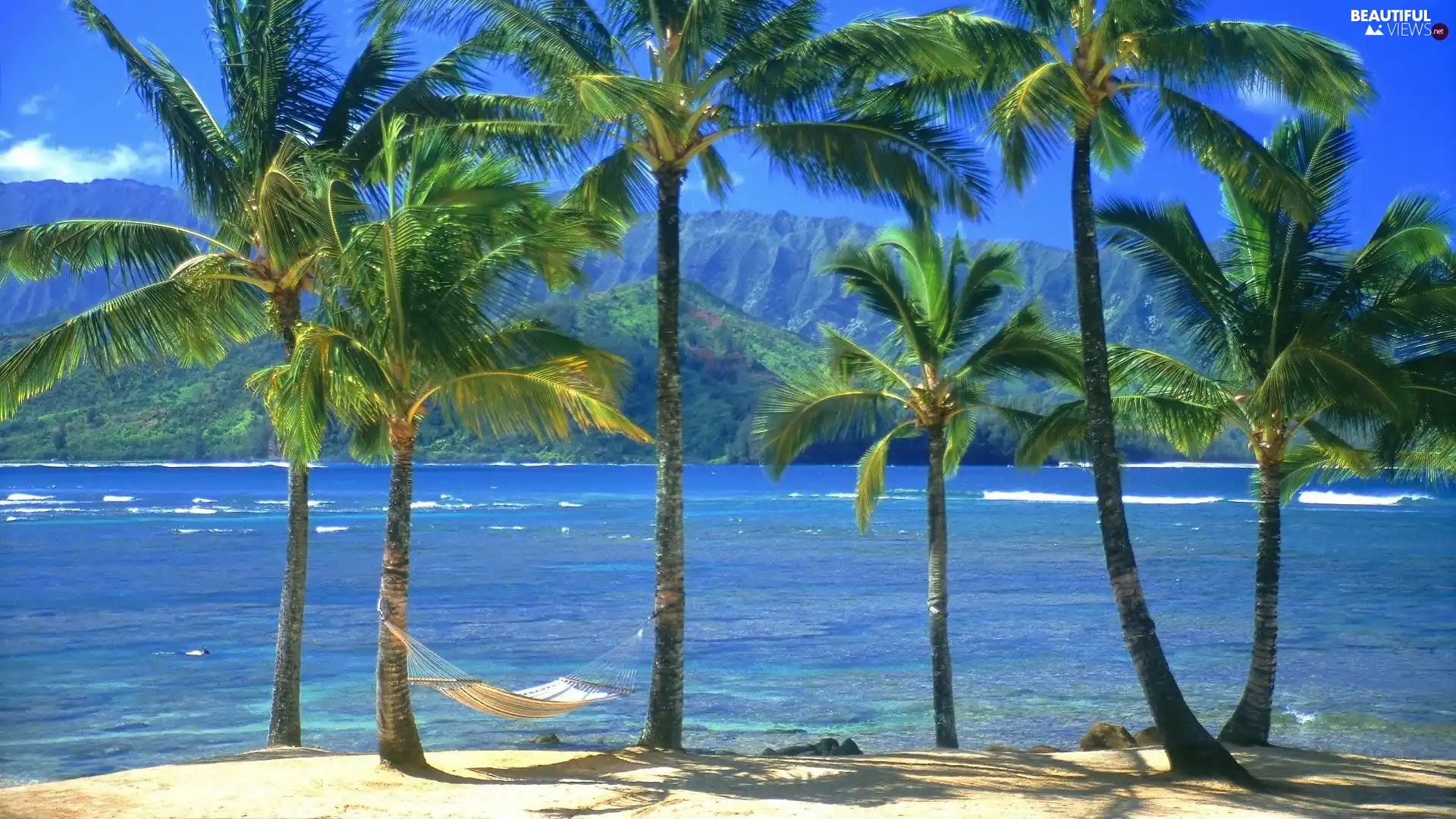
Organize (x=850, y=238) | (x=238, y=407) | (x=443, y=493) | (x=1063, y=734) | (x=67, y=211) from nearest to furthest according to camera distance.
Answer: (x=850, y=238)
(x=1063, y=734)
(x=443, y=493)
(x=238, y=407)
(x=67, y=211)

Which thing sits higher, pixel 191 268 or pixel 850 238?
pixel 850 238

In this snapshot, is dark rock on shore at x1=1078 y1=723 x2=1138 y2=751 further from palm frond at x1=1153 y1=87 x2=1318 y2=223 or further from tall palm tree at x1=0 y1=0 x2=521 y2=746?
tall palm tree at x1=0 y1=0 x2=521 y2=746

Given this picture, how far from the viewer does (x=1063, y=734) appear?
14.4 meters

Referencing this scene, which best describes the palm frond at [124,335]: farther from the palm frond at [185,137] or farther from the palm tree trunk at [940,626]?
the palm tree trunk at [940,626]

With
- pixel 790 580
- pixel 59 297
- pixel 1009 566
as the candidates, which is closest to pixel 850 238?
pixel 790 580

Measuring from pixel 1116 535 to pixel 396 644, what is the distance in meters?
4.76

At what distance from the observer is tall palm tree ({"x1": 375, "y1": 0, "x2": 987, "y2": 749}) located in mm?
8633

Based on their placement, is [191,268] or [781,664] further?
[781,664]

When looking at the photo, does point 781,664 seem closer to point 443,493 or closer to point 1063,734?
point 1063,734

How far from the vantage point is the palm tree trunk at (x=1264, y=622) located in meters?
9.84

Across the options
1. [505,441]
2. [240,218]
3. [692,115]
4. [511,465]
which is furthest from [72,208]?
[692,115]

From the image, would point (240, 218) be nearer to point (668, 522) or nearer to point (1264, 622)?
point (668, 522)

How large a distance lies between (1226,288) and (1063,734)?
6.68m

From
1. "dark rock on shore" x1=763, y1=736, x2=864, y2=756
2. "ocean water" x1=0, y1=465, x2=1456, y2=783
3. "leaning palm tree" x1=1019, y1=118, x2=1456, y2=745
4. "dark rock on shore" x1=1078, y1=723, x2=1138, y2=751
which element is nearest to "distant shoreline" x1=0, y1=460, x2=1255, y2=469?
"ocean water" x1=0, y1=465, x2=1456, y2=783
